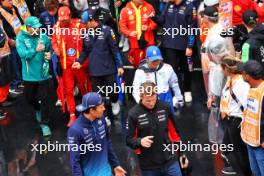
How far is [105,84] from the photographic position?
9.78 metres

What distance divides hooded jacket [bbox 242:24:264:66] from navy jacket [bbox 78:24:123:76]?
231cm

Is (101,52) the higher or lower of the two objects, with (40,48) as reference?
lower

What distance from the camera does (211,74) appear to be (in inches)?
332

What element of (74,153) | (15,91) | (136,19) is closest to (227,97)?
(74,153)

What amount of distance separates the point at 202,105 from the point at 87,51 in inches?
94.5

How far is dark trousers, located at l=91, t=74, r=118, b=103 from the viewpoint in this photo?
31.9 ft

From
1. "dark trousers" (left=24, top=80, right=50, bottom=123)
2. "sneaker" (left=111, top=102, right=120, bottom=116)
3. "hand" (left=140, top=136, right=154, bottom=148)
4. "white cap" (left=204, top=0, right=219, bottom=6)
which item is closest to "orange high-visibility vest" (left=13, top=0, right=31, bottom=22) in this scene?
"dark trousers" (left=24, top=80, right=50, bottom=123)

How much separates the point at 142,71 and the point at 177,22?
2261 mm

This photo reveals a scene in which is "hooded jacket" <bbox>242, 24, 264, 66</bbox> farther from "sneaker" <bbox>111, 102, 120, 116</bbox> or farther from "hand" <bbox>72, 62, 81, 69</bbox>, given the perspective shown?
"sneaker" <bbox>111, 102, 120, 116</bbox>

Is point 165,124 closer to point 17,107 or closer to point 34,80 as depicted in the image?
point 34,80

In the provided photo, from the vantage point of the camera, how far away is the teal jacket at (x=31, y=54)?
935 centimetres

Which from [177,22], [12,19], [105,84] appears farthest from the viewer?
[12,19]

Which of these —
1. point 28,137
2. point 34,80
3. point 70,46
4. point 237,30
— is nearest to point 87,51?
point 70,46

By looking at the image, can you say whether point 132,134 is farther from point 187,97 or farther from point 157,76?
point 187,97
